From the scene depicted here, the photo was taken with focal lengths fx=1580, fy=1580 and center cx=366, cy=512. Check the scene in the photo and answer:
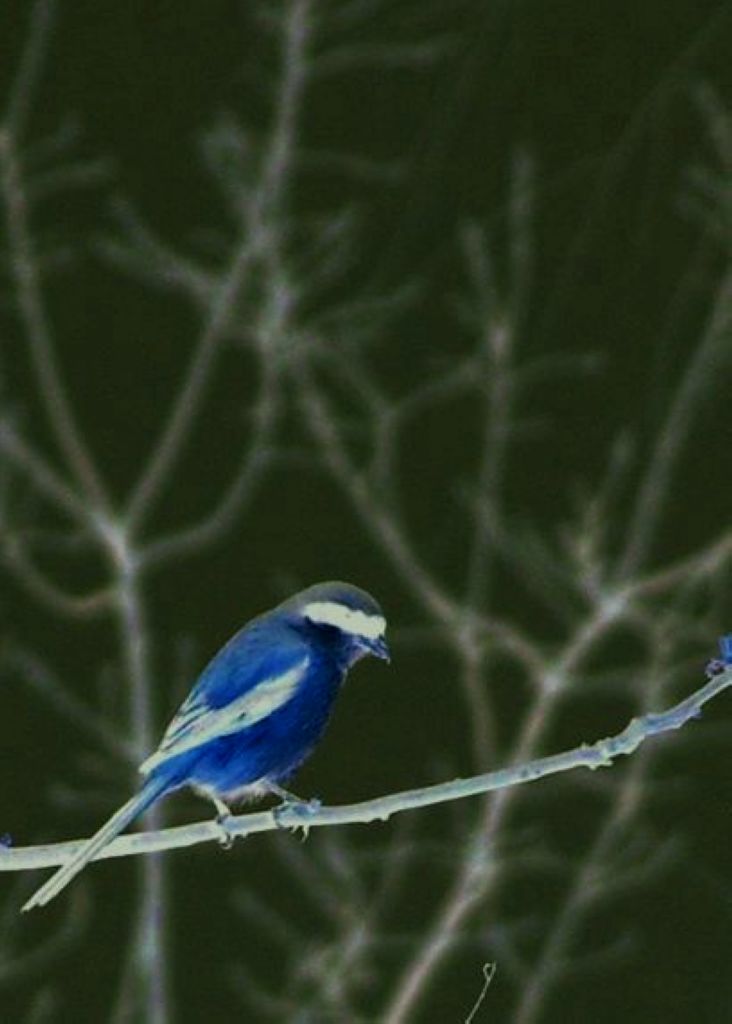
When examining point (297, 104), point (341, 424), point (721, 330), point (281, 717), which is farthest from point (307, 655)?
point (297, 104)

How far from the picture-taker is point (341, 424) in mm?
1491

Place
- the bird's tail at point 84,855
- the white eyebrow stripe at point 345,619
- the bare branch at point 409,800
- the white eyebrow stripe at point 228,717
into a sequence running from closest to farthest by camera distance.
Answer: the bare branch at point 409,800
the bird's tail at point 84,855
the white eyebrow stripe at point 228,717
the white eyebrow stripe at point 345,619

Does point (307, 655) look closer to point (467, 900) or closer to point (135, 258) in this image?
point (467, 900)

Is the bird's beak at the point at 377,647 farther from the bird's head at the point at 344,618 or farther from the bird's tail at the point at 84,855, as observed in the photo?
the bird's tail at the point at 84,855

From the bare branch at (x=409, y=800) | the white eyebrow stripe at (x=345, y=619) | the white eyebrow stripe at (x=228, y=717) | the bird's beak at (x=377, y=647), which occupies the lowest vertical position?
the bare branch at (x=409, y=800)

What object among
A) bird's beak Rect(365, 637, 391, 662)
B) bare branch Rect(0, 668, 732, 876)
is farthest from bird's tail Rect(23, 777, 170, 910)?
bird's beak Rect(365, 637, 391, 662)

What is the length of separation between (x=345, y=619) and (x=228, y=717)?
115mm

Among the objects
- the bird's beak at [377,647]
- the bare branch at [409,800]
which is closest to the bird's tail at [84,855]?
the bare branch at [409,800]

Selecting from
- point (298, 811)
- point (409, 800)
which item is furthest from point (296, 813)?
point (409, 800)

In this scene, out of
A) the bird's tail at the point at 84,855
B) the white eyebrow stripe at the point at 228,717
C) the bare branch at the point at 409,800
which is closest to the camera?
the bare branch at the point at 409,800

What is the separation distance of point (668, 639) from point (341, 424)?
38cm

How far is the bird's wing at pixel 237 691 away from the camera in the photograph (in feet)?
2.81

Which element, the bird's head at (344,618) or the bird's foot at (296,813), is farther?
the bird's head at (344,618)

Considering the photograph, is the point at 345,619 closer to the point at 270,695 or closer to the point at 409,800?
the point at 270,695
